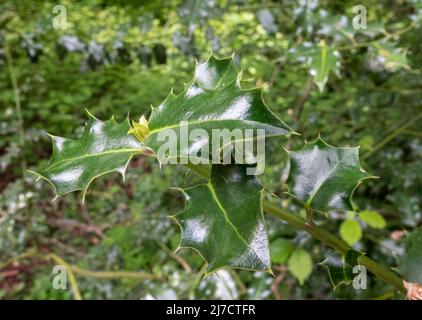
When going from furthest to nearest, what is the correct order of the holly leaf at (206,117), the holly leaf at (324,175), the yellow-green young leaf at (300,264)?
the yellow-green young leaf at (300,264) < the holly leaf at (324,175) < the holly leaf at (206,117)

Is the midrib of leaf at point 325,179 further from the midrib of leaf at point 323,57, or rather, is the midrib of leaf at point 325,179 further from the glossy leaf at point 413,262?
the midrib of leaf at point 323,57

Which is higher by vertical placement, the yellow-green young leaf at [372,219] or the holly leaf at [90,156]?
Result: the yellow-green young leaf at [372,219]

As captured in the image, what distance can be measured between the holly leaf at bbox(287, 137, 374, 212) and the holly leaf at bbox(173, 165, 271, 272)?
0.13 m

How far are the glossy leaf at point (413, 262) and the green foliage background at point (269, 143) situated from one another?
1.43 ft

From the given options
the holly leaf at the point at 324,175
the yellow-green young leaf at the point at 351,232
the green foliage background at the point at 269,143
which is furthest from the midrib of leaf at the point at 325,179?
the yellow-green young leaf at the point at 351,232

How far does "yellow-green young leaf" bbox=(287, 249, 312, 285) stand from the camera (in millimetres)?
1254

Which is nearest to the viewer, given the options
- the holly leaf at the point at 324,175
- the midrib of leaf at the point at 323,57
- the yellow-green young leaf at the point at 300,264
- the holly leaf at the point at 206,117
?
the holly leaf at the point at 206,117

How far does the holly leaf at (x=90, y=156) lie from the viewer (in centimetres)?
45

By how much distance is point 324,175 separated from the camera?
0.57 m

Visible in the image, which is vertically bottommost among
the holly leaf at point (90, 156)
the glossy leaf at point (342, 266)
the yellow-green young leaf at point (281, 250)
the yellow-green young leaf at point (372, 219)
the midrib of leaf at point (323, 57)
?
the glossy leaf at point (342, 266)

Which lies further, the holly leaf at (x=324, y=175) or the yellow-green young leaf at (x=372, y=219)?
the yellow-green young leaf at (x=372, y=219)

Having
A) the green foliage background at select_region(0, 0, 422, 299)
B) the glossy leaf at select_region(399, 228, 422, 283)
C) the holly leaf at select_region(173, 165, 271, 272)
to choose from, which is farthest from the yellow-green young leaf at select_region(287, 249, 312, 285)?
the holly leaf at select_region(173, 165, 271, 272)
